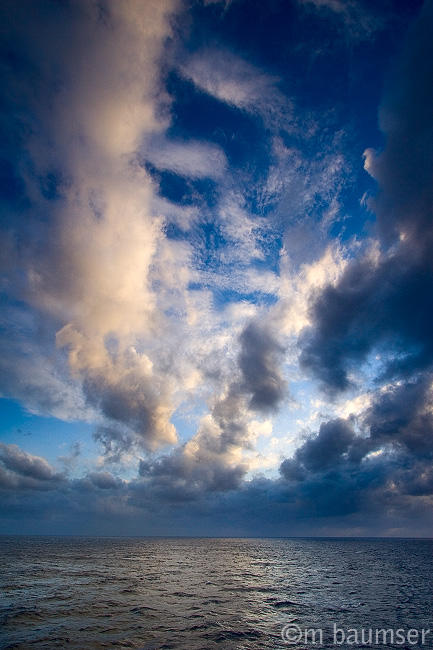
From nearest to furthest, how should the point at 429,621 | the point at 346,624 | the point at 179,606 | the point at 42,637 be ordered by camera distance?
the point at 42,637 < the point at 346,624 < the point at 429,621 < the point at 179,606

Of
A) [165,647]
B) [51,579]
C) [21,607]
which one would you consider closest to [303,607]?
[165,647]

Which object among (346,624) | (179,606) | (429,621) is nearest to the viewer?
(346,624)

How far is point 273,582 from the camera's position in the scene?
148 ft

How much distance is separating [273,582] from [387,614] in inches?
838

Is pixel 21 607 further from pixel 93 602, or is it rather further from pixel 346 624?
pixel 346 624

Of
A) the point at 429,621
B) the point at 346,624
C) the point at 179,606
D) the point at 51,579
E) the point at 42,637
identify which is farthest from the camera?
the point at 51,579

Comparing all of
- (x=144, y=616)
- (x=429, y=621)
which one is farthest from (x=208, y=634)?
(x=429, y=621)

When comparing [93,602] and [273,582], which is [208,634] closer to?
[93,602]

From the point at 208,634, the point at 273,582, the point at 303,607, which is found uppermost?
the point at 208,634

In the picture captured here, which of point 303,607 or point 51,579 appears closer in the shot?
point 303,607

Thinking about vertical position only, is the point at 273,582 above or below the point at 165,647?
below

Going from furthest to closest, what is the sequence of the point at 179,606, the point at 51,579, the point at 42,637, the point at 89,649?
1. the point at 51,579
2. the point at 179,606
3. the point at 42,637
4. the point at 89,649

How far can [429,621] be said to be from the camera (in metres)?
26.7

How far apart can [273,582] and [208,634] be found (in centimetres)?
3046
